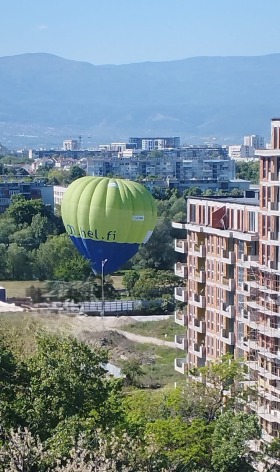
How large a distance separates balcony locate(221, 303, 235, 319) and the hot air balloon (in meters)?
21.8

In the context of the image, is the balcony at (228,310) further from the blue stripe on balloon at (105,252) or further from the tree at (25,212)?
the tree at (25,212)

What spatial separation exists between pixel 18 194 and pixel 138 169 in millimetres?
37474

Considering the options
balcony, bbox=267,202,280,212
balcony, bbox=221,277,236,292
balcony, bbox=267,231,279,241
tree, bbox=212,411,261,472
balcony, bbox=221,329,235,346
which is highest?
balcony, bbox=267,202,280,212

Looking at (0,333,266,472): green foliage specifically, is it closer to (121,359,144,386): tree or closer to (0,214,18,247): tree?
(121,359,144,386): tree

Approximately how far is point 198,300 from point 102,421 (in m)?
7.72

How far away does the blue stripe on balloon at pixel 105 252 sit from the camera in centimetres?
4959

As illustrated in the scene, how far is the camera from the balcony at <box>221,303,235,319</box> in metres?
26.5

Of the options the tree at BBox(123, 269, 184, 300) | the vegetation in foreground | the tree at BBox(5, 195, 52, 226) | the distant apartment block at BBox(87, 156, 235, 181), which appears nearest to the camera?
the vegetation in foreground

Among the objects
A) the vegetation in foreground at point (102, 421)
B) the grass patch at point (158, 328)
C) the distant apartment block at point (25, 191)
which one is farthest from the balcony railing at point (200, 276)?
the distant apartment block at point (25, 191)

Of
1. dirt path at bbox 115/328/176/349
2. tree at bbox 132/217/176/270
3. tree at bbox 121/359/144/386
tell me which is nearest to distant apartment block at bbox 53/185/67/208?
tree at bbox 132/217/176/270

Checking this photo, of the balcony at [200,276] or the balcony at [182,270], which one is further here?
the balcony at [182,270]

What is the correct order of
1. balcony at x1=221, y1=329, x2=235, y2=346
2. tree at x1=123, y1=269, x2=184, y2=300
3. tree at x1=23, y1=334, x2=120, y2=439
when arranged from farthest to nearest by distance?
tree at x1=123, y1=269, x2=184, y2=300 < balcony at x1=221, y1=329, x2=235, y2=346 < tree at x1=23, y1=334, x2=120, y2=439

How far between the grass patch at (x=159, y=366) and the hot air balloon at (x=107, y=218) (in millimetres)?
6785

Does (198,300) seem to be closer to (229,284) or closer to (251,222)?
(229,284)
